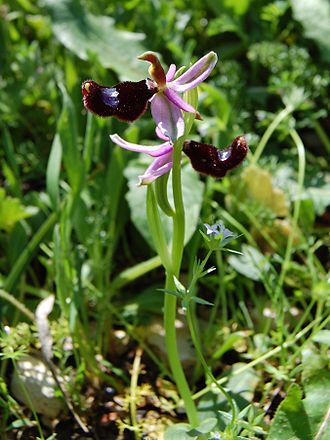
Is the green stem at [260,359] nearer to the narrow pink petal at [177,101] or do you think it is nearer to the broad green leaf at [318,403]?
the broad green leaf at [318,403]

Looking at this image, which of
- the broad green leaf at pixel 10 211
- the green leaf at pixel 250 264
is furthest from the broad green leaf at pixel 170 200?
the broad green leaf at pixel 10 211

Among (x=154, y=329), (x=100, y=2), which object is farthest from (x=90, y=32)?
(x=154, y=329)

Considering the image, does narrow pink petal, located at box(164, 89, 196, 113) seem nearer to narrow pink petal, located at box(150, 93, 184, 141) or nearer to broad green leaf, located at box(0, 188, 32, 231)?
narrow pink petal, located at box(150, 93, 184, 141)

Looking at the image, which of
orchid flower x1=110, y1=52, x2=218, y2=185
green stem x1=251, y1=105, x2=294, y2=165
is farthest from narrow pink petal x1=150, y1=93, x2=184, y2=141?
green stem x1=251, y1=105, x2=294, y2=165

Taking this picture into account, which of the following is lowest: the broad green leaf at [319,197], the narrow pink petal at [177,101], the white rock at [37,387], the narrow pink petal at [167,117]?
the white rock at [37,387]

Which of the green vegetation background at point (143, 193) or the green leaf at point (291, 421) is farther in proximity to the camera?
the green vegetation background at point (143, 193)

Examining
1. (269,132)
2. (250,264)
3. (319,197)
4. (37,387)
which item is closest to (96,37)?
(269,132)
